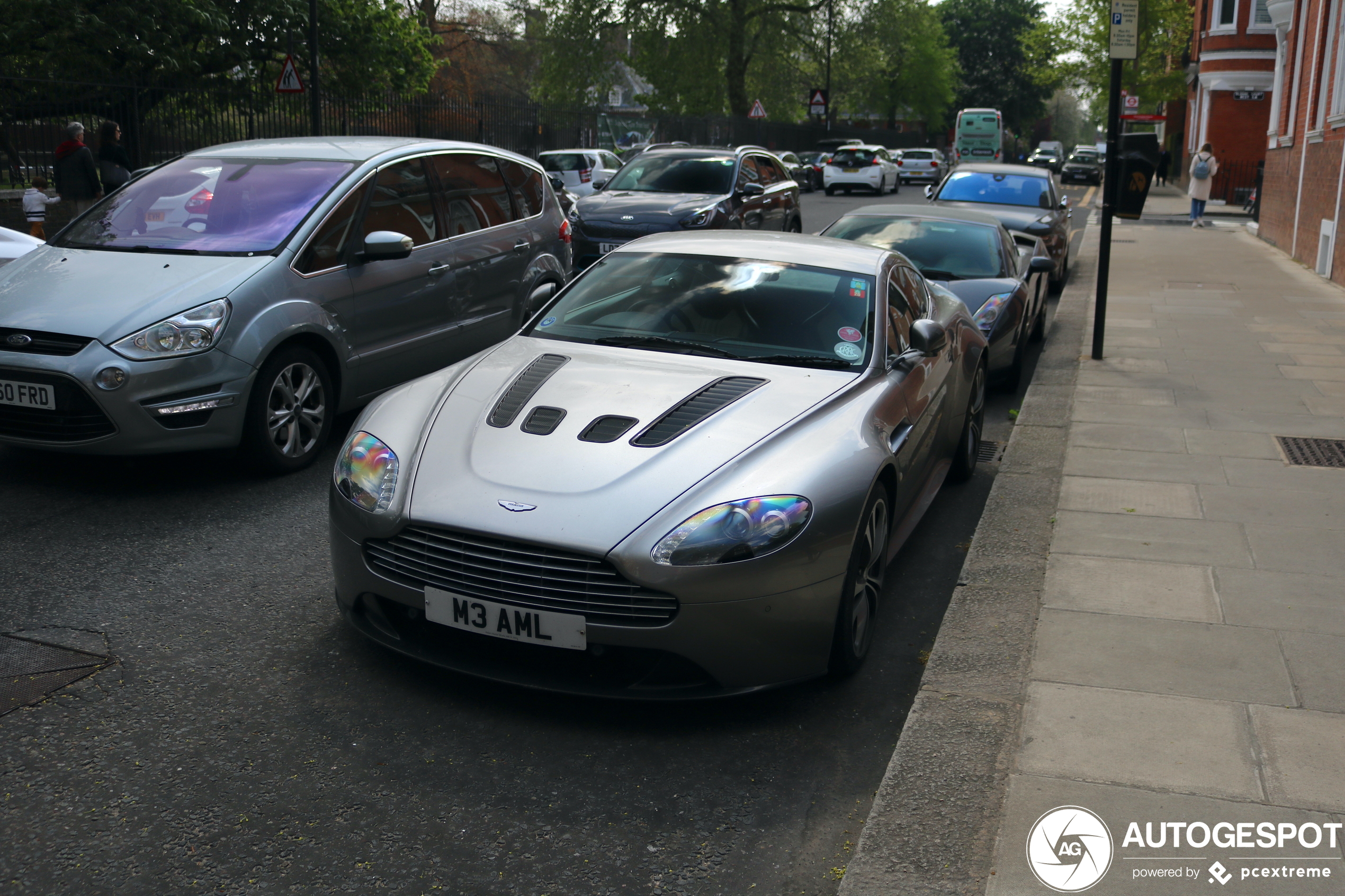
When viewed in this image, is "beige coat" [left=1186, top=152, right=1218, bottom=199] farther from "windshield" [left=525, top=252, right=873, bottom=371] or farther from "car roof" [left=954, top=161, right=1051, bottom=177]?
"windshield" [left=525, top=252, right=873, bottom=371]

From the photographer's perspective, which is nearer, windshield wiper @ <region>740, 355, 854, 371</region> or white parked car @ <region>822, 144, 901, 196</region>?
windshield wiper @ <region>740, 355, 854, 371</region>

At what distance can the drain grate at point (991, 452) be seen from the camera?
714 cm

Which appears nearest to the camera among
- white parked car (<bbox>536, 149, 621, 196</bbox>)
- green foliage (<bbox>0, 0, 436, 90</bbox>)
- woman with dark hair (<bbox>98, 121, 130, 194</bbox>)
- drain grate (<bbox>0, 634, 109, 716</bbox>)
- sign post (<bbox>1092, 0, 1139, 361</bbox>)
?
drain grate (<bbox>0, 634, 109, 716</bbox>)

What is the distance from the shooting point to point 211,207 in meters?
6.68

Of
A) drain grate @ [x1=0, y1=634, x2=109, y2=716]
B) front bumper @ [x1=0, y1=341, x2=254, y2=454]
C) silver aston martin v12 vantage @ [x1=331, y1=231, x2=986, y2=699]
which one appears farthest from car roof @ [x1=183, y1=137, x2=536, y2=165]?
drain grate @ [x1=0, y1=634, x2=109, y2=716]

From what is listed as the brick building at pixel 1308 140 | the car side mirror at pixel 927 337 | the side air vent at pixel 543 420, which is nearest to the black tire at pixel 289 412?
the side air vent at pixel 543 420

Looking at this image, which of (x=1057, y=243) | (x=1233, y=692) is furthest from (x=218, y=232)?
(x=1057, y=243)

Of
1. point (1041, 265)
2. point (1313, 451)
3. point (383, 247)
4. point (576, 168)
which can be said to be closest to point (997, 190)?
point (1041, 265)

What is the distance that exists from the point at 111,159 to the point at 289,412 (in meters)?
11.3

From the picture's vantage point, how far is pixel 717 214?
548 inches

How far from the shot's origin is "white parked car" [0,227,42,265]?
Answer: 980 centimetres

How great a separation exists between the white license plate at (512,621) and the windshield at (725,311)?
1664mm

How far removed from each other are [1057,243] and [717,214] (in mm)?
4000

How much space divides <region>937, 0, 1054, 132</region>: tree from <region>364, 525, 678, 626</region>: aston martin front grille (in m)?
99.8
